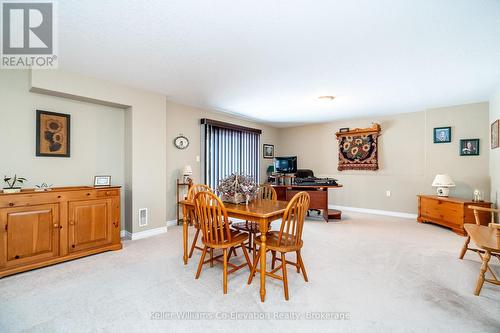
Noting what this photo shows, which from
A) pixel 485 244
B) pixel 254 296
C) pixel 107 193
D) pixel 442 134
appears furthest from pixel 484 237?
pixel 107 193

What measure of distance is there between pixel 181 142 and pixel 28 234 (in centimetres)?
262

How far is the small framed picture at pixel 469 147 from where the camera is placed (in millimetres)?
4430

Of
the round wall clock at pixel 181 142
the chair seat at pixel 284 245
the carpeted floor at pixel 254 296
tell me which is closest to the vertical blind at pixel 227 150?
the round wall clock at pixel 181 142

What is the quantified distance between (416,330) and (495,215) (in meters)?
3.67

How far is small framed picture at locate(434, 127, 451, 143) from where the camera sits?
15.4 feet

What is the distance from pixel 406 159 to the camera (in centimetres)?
526

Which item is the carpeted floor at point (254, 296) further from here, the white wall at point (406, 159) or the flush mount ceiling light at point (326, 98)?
the flush mount ceiling light at point (326, 98)

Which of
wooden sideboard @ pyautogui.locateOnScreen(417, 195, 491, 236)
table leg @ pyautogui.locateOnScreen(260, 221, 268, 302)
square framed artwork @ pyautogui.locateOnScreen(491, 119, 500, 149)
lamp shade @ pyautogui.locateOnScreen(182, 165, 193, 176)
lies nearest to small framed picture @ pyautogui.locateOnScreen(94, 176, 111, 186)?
lamp shade @ pyautogui.locateOnScreen(182, 165, 193, 176)

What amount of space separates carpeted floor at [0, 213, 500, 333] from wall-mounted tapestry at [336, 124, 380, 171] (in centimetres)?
285

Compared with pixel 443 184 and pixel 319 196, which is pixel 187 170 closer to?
pixel 319 196

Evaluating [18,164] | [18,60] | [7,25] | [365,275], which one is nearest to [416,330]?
[365,275]

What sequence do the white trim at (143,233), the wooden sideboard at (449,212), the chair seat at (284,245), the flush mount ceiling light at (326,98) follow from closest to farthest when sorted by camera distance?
1. the chair seat at (284,245)
2. the white trim at (143,233)
3. the wooden sideboard at (449,212)
4. the flush mount ceiling light at (326,98)

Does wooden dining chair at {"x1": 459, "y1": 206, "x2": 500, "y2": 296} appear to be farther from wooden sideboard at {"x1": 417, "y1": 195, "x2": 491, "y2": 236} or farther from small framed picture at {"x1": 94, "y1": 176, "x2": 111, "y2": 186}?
small framed picture at {"x1": 94, "y1": 176, "x2": 111, "y2": 186}

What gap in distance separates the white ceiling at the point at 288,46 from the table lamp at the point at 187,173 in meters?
1.33
